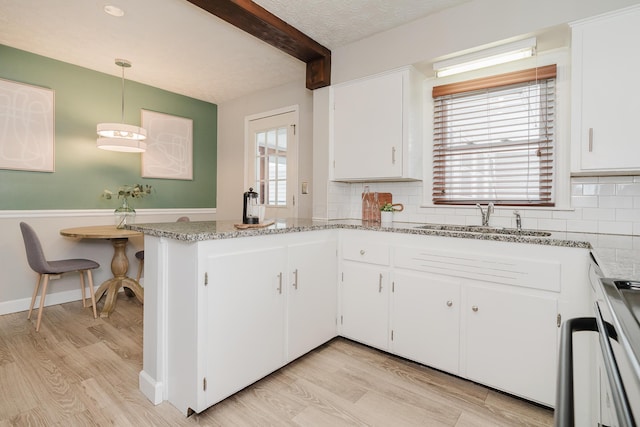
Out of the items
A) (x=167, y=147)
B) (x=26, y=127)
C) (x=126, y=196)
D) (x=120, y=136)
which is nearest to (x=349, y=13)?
(x=120, y=136)

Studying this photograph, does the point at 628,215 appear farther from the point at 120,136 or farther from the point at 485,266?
the point at 120,136

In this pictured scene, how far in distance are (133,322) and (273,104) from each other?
282 cm

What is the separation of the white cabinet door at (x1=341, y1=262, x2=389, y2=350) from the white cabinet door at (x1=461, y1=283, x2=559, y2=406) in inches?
21.6

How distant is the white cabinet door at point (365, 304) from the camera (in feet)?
7.68

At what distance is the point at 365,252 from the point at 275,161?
2.13m

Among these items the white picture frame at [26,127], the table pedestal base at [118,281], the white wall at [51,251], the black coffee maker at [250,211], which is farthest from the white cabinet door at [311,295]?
the white picture frame at [26,127]

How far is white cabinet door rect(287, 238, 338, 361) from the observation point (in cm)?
218

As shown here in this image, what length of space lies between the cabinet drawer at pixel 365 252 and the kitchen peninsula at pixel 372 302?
16 mm

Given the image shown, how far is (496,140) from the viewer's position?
2496 millimetres

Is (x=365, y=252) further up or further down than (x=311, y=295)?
further up

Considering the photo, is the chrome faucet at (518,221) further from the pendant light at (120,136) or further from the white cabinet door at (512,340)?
the pendant light at (120,136)

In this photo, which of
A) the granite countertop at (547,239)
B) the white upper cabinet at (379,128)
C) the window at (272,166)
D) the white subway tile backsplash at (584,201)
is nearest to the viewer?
the granite countertop at (547,239)

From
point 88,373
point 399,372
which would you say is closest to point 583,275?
point 399,372

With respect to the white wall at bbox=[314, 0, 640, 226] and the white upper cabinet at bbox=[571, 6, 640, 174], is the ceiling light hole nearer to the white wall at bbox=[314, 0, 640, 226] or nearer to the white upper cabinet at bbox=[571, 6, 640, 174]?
the white wall at bbox=[314, 0, 640, 226]
